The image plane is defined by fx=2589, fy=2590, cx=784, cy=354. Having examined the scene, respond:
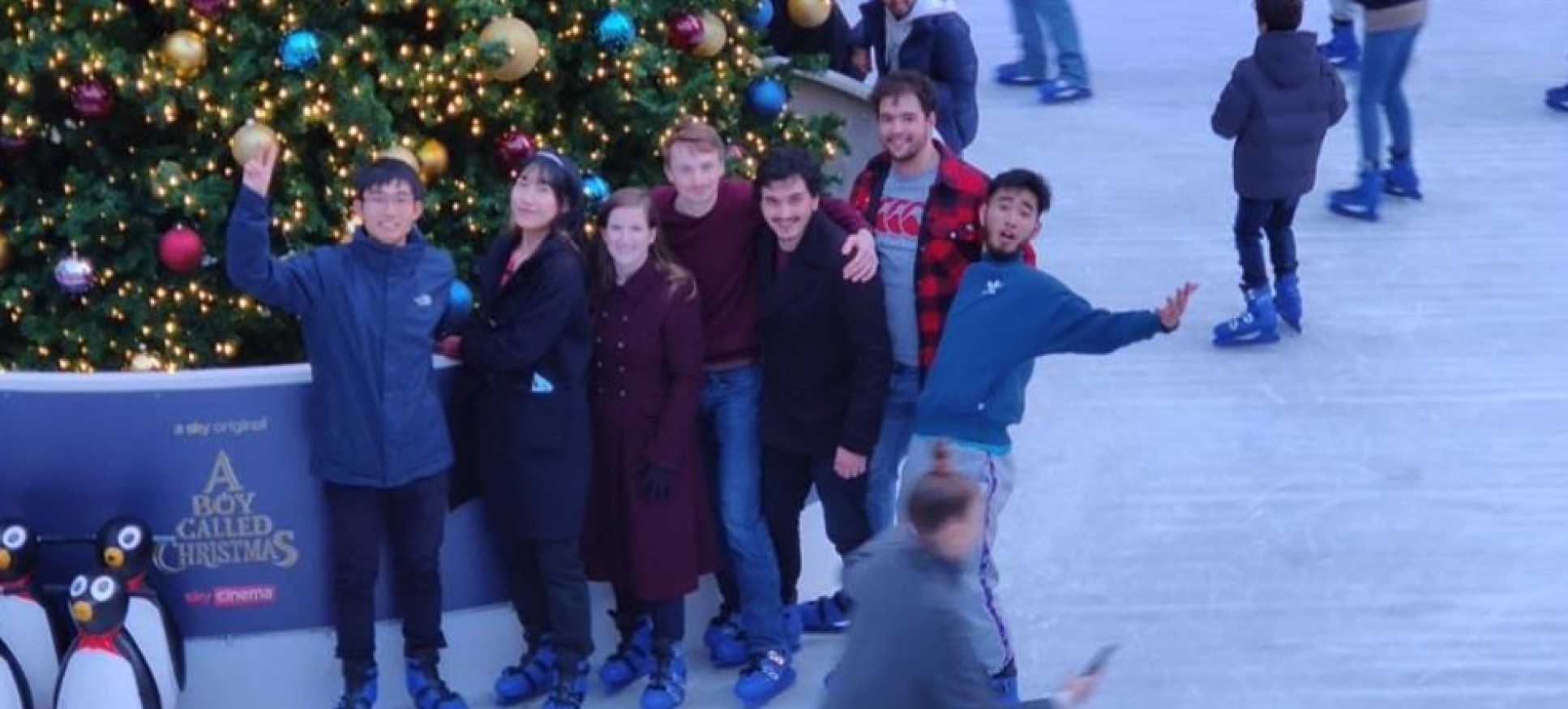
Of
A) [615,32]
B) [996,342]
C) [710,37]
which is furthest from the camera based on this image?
[710,37]

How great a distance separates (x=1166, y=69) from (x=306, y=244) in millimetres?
8289

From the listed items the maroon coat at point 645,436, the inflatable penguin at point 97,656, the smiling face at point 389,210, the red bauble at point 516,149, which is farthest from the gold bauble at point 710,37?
the inflatable penguin at point 97,656

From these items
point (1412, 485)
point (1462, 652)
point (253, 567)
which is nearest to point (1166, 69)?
point (1412, 485)

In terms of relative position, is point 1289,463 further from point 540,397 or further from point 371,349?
point 371,349

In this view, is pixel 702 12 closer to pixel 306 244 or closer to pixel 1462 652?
pixel 306 244

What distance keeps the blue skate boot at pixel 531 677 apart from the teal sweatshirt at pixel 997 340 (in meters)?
1.39

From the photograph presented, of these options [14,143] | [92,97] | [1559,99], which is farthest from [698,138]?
[1559,99]

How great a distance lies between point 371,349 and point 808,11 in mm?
4235

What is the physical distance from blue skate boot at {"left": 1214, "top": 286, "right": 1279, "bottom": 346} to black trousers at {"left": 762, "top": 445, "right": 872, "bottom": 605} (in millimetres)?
3261

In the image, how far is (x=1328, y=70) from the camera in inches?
404

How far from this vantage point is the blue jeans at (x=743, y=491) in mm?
7375

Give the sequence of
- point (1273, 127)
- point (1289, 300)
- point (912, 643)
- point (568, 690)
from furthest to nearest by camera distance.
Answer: point (1289, 300)
point (1273, 127)
point (568, 690)
point (912, 643)

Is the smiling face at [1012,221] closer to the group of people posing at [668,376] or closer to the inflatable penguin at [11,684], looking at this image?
the group of people posing at [668,376]

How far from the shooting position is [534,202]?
694cm
